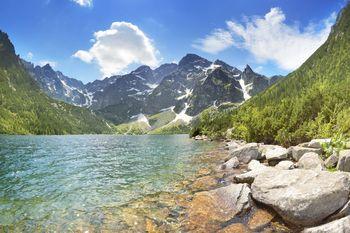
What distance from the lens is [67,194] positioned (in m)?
23.3

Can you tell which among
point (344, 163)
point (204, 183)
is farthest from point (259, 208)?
point (204, 183)

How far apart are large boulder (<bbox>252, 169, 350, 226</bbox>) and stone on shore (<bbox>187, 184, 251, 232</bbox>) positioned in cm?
130

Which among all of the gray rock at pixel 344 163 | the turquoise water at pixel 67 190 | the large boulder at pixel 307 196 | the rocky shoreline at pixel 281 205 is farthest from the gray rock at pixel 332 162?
the turquoise water at pixel 67 190

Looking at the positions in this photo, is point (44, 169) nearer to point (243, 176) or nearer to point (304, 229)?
point (243, 176)

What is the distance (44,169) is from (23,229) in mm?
22456

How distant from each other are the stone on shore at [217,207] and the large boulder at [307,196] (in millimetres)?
1304

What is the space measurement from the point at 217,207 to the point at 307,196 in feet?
18.5

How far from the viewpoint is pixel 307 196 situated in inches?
607

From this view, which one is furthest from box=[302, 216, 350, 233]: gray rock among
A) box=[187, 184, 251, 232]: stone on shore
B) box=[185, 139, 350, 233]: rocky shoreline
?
box=[187, 184, 251, 232]: stone on shore

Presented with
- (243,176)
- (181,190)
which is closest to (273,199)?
(243,176)

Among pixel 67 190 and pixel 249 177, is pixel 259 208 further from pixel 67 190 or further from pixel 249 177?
pixel 67 190

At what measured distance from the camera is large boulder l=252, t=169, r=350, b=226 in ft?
49.5

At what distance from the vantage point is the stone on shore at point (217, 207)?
53.5ft

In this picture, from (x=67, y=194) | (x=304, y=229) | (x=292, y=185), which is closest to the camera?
(x=304, y=229)
